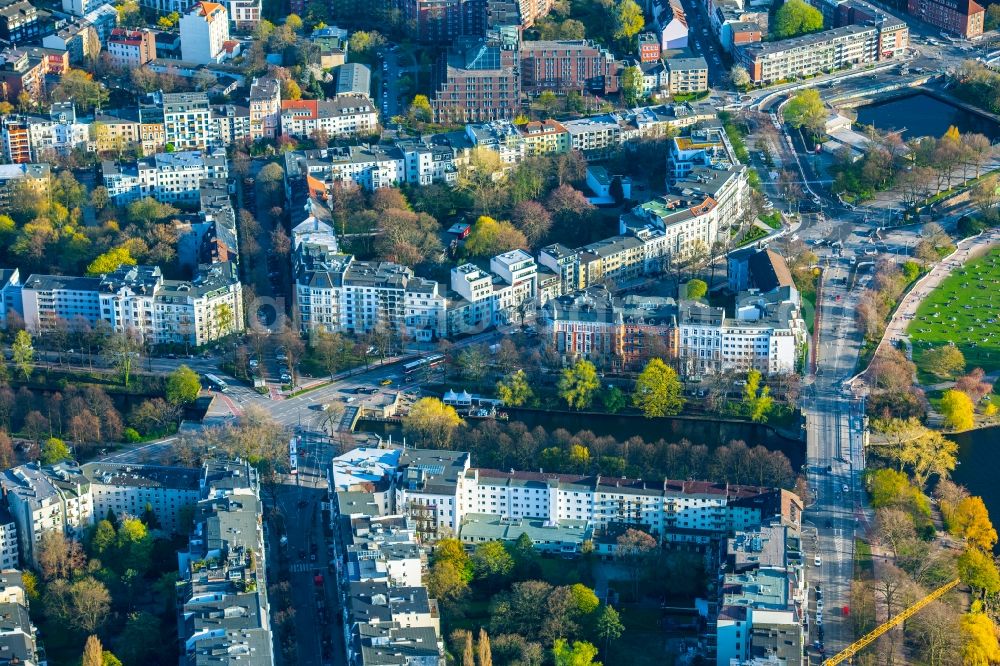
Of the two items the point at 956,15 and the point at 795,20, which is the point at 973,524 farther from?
A: the point at 956,15

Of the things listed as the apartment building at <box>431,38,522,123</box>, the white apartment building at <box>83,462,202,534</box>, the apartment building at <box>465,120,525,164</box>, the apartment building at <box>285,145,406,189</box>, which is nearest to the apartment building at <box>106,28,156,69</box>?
the apartment building at <box>285,145,406,189</box>

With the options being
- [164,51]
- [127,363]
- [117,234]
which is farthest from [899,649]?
[164,51]

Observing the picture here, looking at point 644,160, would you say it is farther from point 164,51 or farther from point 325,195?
point 164,51

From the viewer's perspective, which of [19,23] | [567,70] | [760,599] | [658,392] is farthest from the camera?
[19,23]

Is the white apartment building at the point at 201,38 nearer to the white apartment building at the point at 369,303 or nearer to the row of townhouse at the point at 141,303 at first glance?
the row of townhouse at the point at 141,303

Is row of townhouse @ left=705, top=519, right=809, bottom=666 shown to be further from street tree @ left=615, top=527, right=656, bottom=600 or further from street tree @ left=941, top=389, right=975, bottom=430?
street tree @ left=941, top=389, right=975, bottom=430

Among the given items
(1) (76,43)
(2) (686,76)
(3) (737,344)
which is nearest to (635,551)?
(3) (737,344)
